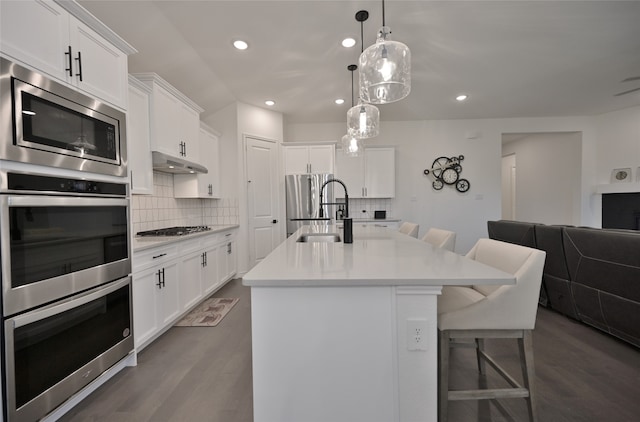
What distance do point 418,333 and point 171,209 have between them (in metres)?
3.44

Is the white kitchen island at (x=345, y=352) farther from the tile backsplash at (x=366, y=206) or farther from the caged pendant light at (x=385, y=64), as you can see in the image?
the tile backsplash at (x=366, y=206)

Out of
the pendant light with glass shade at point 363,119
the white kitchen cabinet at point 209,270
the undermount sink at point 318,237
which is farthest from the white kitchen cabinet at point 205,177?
the pendant light with glass shade at point 363,119

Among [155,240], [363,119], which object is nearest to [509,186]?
[363,119]

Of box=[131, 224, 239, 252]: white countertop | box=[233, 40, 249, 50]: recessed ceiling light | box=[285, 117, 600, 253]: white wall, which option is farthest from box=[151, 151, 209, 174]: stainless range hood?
box=[285, 117, 600, 253]: white wall

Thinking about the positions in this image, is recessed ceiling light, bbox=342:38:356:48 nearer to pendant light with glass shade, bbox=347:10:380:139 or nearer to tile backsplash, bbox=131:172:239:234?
pendant light with glass shade, bbox=347:10:380:139

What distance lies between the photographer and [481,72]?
351cm

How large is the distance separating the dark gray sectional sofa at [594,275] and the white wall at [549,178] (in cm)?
407

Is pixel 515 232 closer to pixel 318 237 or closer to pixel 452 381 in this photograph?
pixel 452 381

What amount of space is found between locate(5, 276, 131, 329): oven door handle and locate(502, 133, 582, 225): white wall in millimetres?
7521

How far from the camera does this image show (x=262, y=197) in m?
4.52

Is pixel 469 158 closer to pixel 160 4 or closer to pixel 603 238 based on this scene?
pixel 603 238

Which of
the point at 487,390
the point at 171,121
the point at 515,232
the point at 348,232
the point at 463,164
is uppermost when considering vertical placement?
the point at 171,121

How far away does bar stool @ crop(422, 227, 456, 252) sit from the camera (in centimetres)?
189

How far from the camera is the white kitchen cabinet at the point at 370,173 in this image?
16.7 ft
